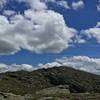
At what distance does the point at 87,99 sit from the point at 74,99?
3.86 m

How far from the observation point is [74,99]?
302ft

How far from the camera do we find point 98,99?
9238 cm

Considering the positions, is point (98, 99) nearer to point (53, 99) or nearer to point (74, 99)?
point (74, 99)

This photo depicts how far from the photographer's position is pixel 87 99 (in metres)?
90.6

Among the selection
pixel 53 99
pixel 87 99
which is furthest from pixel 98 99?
pixel 53 99

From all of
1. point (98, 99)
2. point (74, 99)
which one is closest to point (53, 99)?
point (74, 99)

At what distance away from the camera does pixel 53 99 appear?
91812mm

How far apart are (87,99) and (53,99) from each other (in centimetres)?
981

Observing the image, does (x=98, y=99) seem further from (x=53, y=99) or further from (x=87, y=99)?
(x=53, y=99)

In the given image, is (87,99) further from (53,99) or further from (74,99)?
(53,99)

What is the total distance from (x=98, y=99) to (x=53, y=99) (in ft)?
43.2
